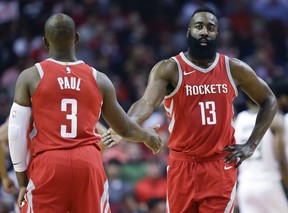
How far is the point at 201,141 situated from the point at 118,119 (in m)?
0.95

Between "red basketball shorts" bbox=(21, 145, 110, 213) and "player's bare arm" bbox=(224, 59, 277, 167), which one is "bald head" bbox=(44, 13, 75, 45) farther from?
"player's bare arm" bbox=(224, 59, 277, 167)

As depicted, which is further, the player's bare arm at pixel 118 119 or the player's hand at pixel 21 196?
the player's bare arm at pixel 118 119

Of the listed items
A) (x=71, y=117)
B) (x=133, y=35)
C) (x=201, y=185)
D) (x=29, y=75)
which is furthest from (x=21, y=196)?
(x=133, y=35)

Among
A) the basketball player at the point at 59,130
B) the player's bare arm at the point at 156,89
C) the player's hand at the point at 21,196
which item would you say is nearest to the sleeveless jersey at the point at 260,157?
the player's bare arm at the point at 156,89

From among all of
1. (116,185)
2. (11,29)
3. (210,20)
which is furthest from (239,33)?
(210,20)

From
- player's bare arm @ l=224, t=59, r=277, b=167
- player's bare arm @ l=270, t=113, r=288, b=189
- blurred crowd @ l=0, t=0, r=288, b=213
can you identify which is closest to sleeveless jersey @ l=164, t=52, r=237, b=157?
player's bare arm @ l=224, t=59, r=277, b=167

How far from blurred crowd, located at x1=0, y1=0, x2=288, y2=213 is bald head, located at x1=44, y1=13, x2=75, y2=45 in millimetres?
8684

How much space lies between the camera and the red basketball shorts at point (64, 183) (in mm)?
6738

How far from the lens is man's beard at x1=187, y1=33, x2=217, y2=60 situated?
786 cm

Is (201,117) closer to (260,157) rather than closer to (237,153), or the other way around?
(237,153)

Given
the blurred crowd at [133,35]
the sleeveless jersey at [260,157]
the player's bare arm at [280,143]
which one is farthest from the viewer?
the blurred crowd at [133,35]

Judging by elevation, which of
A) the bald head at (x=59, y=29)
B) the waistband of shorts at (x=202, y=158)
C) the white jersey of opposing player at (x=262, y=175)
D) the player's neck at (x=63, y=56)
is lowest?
the white jersey of opposing player at (x=262, y=175)

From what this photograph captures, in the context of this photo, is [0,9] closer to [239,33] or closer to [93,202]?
[239,33]

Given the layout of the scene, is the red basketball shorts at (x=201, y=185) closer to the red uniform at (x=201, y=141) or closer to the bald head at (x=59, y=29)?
the red uniform at (x=201, y=141)
